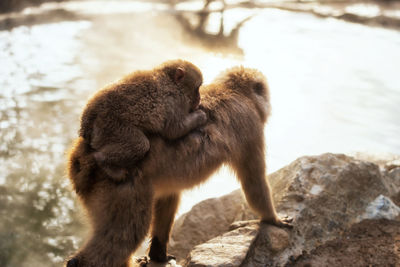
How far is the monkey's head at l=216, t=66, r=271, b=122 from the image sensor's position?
333 centimetres

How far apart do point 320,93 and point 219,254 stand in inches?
244

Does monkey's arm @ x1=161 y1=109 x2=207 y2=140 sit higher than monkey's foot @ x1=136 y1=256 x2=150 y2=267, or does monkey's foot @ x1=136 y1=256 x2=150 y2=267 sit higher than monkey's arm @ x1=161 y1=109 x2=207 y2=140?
monkey's arm @ x1=161 y1=109 x2=207 y2=140

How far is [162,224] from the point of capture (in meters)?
3.32

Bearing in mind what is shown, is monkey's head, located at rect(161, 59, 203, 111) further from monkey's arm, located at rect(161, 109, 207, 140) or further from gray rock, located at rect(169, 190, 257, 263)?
gray rock, located at rect(169, 190, 257, 263)

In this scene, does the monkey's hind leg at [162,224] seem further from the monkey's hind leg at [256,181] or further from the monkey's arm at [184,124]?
the monkey's arm at [184,124]

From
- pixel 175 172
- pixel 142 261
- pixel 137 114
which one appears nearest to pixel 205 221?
pixel 142 261

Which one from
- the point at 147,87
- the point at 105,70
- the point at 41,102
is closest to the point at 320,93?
the point at 105,70

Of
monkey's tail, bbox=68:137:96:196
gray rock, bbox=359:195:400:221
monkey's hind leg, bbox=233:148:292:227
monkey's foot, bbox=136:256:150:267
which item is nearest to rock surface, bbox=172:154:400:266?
gray rock, bbox=359:195:400:221

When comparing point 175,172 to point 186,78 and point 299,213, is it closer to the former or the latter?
point 186,78

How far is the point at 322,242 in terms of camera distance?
363 centimetres

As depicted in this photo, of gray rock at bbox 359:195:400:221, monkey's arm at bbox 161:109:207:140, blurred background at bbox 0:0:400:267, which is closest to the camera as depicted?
monkey's arm at bbox 161:109:207:140

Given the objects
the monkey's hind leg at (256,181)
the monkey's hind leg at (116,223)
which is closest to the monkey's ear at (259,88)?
the monkey's hind leg at (256,181)

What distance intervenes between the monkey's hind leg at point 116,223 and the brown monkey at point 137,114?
0.11 metres

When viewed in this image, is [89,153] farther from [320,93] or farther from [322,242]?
[320,93]
